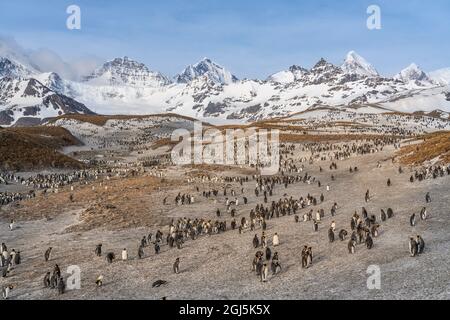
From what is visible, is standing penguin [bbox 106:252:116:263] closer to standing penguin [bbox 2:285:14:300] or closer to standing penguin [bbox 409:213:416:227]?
standing penguin [bbox 2:285:14:300]

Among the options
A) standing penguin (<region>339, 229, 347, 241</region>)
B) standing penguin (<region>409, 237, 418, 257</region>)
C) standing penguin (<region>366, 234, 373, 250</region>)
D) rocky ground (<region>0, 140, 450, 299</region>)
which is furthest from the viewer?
standing penguin (<region>339, 229, 347, 241</region>)

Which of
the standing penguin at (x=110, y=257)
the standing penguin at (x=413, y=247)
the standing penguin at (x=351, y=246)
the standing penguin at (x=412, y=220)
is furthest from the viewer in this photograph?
the standing penguin at (x=412, y=220)

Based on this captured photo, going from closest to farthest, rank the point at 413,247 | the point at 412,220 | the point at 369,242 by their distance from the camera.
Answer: the point at 413,247 → the point at 369,242 → the point at 412,220

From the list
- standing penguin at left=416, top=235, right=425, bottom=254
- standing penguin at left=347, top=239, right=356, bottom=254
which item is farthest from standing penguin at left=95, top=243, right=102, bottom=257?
standing penguin at left=416, top=235, right=425, bottom=254

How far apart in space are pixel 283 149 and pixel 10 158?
53432 millimetres

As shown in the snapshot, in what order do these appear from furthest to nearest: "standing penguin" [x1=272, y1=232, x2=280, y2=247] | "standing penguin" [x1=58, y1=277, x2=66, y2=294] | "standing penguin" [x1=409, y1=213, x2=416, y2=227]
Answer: "standing penguin" [x1=409, y1=213, x2=416, y2=227] → "standing penguin" [x1=272, y1=232, x2=280, y2=247] → "standing penguin" [x1=58, y1=277, x2=66, y2=294]

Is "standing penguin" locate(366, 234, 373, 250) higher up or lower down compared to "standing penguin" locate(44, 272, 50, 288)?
higher up

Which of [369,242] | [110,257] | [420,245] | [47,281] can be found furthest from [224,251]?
[420,245]

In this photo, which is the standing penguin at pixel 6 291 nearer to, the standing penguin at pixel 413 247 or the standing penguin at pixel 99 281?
the standing penguin at pixel 99 281

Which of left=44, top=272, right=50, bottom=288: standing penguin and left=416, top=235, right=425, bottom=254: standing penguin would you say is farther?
left=416, top=235, right=425, bottom=254: standing penguin

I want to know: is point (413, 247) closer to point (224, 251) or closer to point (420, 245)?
point (420, 245)

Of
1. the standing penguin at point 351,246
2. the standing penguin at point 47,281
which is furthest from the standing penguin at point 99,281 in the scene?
the standing penguin at point 351,246
